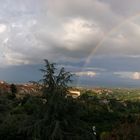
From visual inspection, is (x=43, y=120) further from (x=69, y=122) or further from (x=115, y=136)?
(x=115, y=136)

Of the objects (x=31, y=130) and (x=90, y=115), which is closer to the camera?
(x=31, y=130)

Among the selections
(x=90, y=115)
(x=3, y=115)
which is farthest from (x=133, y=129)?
(x=90, y=115)

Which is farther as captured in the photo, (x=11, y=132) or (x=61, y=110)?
(x=11, y=132)

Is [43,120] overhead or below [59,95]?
below

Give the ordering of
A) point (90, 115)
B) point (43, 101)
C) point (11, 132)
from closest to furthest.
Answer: point (43, 101) → point (11, 132) → point (90, 115)

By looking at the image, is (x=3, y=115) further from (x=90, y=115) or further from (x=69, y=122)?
(x=90, y=115)

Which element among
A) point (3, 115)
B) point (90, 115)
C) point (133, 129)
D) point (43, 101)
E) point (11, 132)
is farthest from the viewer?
point (90, 115)

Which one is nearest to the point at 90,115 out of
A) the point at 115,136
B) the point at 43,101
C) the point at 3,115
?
the point at 3,115

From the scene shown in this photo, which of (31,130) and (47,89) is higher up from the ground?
(47,89)

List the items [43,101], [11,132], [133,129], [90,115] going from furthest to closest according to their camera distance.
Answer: [90,115] → [11,132] → [133,129] → [43,101]
